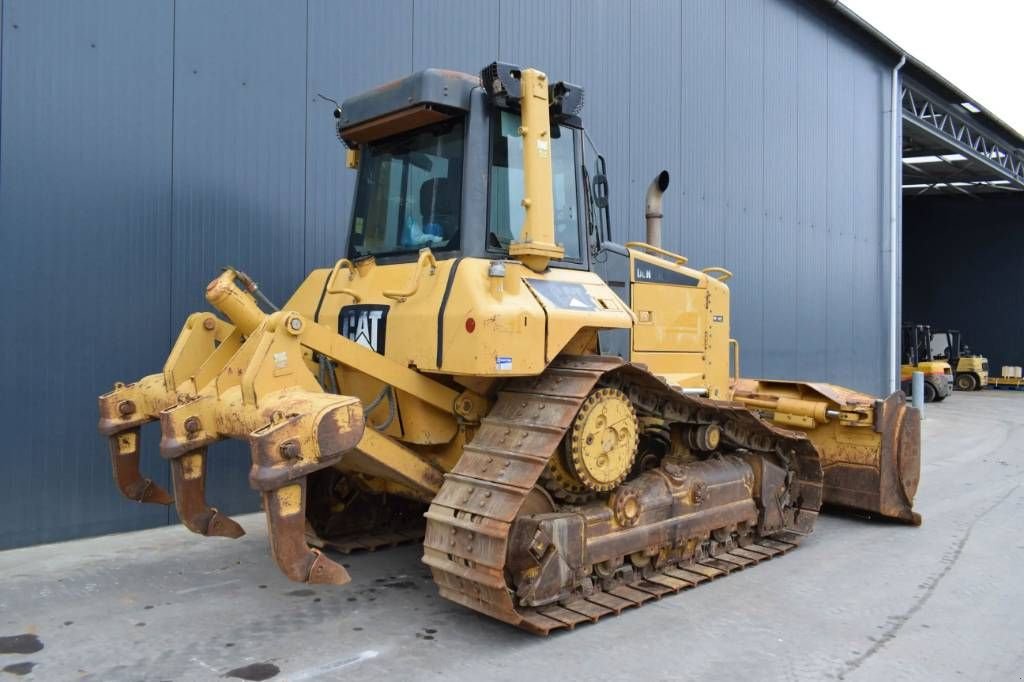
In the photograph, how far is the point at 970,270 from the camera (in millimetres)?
34438

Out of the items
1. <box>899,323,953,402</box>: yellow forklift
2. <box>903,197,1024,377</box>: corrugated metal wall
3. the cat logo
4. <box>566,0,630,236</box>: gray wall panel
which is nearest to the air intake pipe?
the cat logo

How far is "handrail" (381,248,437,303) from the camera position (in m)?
4.93

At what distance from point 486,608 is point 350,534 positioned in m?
2.43

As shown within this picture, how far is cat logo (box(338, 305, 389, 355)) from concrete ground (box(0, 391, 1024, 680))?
5.43ft

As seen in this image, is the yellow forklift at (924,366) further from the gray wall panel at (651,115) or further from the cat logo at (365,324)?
the cat logo at (365,324)

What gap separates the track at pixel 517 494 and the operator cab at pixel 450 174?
3.02 feet

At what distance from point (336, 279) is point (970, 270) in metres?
35.5

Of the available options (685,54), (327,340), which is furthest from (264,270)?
(685,54)

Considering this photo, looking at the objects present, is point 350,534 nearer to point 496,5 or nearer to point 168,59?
point 168,59

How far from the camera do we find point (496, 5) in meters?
9.80

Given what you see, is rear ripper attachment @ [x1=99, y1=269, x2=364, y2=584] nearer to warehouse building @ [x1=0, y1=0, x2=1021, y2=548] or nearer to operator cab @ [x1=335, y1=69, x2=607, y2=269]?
operator cab @ [x1=335, y1=69, x2=607, y2=269]

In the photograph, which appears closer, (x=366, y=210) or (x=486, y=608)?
(x=486, y=608)

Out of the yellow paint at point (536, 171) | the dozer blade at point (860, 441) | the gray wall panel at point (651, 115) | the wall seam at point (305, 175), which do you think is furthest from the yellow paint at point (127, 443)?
the gray wall panel at point (651, 115)

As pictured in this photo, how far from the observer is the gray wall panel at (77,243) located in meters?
6.24
